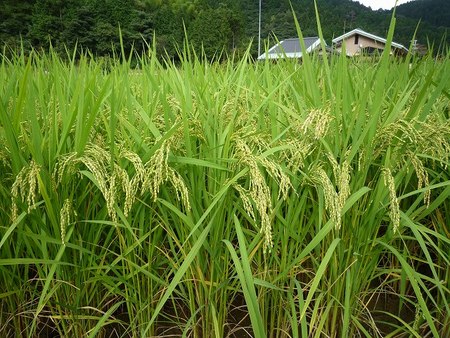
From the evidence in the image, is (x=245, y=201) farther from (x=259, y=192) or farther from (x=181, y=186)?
(x=181, y=186)

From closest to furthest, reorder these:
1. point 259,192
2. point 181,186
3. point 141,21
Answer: point 259,192 < point 181,186 < point 141,21

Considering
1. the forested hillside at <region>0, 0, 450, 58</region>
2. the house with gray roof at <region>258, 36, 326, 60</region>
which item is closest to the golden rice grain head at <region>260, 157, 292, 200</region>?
the house with gray roof at <region>258, 36, 326, 60</region>

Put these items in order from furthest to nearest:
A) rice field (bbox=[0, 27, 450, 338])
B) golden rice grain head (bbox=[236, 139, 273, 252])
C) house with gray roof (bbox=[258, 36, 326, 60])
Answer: house with gray roof (bbox=[258, 36, 326, 60])
rice field (bbox=[0, 27, 450, 338])
golden rice grain head (bbox=[236, 139, 273, 252])

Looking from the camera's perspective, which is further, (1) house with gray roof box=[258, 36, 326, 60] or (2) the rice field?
(1) house with gray roof box=[258, 36, 326, 60]

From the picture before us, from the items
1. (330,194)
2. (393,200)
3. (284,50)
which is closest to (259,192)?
(330,194)

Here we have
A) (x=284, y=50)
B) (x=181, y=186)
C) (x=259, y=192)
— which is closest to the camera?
(x=259, y=192)

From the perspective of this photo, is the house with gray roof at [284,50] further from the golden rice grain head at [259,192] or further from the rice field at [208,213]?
the golden rice grain head at [259,192]

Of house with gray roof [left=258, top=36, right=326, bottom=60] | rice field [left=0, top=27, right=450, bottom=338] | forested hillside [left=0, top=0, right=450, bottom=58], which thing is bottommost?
rice field [left=0, top=27, right=450, bottom=338]

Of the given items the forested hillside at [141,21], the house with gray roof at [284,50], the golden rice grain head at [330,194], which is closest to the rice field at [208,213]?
the golden rice grain head at [330,194]

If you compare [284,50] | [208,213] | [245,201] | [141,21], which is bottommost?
[208,213]

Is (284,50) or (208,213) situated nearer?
(208,213)

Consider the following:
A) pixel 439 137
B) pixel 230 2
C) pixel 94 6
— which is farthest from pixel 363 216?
pixel 230 2

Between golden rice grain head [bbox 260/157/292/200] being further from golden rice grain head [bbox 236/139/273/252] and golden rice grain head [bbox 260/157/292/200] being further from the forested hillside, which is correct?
the forested hillside

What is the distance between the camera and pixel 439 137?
1239 mm
